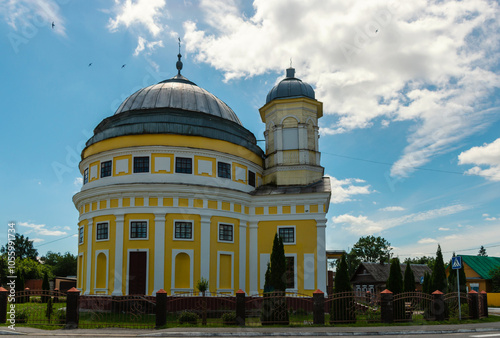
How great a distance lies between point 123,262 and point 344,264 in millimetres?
12468

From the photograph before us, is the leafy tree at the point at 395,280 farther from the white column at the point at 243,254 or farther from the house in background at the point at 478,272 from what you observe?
the house in background at the point at 478,272

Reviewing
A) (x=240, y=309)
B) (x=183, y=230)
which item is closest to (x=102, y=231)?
(x=183, y=230)

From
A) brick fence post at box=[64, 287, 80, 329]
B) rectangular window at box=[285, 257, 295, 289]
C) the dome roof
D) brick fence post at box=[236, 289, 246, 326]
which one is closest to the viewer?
brick fence post at box=[64, 287, 80, 329]

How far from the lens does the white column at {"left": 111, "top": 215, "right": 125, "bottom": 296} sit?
2556 cm

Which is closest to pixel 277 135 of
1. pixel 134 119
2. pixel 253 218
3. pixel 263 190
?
pixel 263 190

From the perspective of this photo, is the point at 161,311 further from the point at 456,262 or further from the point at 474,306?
the point at 474,306

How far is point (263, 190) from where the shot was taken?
1213 inches

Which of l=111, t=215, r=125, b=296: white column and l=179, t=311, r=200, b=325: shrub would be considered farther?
l=111, t=215, r=125, b=296: white column

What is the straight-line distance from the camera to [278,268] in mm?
23641

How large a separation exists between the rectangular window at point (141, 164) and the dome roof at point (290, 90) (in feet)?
36.4

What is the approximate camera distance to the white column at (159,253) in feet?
84.3

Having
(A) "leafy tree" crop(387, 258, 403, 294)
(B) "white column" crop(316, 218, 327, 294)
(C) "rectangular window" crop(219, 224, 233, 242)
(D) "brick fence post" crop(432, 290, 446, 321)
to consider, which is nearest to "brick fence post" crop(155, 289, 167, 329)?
(C) "rectangular window" crop(219, 224, 233, 242)

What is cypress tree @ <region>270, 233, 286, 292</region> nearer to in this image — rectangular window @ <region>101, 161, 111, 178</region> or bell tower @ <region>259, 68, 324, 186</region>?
bell tower @ <region>259, 68, 324, 186</region>

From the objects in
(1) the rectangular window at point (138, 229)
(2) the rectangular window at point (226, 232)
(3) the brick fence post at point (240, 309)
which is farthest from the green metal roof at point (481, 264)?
(3) the brick fence post at point (240, 309)
